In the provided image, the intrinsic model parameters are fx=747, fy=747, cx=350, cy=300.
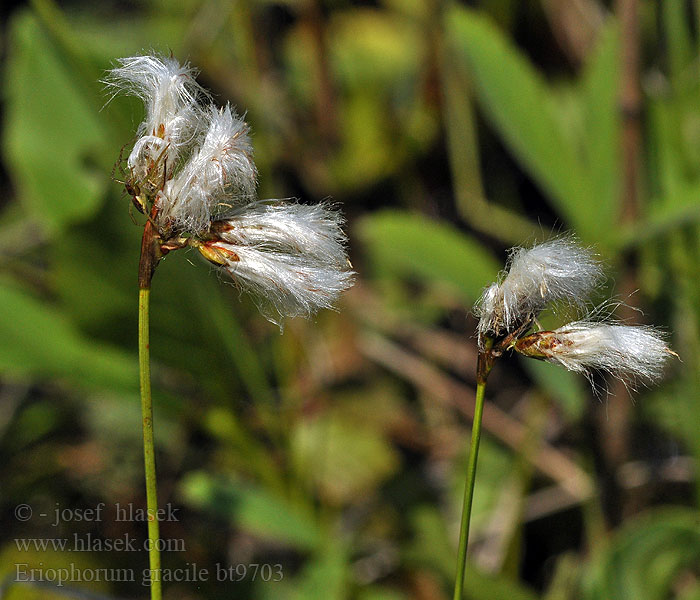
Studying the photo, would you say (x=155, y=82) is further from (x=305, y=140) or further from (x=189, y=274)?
(x=305, y=140)

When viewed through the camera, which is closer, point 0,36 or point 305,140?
Answer: point 305,140

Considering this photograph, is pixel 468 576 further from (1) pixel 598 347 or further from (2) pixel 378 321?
(2) pixel 378 321

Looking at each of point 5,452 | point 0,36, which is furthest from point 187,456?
point 0,36

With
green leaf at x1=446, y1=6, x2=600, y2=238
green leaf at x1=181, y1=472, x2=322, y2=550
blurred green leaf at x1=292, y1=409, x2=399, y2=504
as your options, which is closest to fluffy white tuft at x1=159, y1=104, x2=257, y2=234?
green leaf at x1=181, y1=472, x2=322, y2=550

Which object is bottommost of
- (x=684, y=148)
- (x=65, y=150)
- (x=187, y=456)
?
(x=187, y=456)

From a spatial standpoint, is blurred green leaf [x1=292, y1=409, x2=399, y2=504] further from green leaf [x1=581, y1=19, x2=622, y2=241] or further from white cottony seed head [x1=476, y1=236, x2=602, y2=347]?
white cottony seed head [x1=476, y1=236, x2=602, y2=347]

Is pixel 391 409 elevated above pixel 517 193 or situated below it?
below
